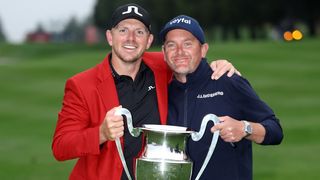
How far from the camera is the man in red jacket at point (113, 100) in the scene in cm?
458

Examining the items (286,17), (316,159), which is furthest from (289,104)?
(286,17)

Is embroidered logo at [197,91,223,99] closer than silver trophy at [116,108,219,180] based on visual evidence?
No

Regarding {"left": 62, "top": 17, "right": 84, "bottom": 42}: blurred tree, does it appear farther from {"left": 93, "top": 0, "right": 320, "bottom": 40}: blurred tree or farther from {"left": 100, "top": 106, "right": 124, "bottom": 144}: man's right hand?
{"left": 100, "top": 106, "right": 124, "bottom": 144}: man's right hand

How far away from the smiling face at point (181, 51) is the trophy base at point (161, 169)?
802 millimetres

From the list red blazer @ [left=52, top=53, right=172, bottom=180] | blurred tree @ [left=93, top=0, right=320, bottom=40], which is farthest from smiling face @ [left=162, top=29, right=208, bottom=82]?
blurred tree @ [left=93, top=0, right=320, bottom=40]

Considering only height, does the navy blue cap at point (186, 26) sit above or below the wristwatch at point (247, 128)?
above

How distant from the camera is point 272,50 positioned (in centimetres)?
3152

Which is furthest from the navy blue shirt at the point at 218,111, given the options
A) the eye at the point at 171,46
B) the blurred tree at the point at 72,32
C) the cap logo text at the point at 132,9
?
the blurred tree at the point at 72,32

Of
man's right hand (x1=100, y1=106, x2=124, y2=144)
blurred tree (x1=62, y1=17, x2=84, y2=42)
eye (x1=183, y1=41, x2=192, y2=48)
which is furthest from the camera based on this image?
blurred tree (x1=62, y1=17, x2=84, y2=42)

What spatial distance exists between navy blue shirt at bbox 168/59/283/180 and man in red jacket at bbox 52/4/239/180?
16 cm

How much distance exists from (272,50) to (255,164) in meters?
19.6

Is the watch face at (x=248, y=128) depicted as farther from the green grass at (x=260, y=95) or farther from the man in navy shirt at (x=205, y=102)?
the green grass at (x=260, y=95)

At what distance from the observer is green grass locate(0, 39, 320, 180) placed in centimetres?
1256

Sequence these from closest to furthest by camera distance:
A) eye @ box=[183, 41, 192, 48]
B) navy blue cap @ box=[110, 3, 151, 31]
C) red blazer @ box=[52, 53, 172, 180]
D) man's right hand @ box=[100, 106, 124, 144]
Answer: man's right hand @ box=[100, 106, 124, 144]
red blazer @ box=[52, 53, 172, 180]
navy blue cap @ box=[110, 3, 151, 31]
eye @ box=[183, 41, 192, 48]
